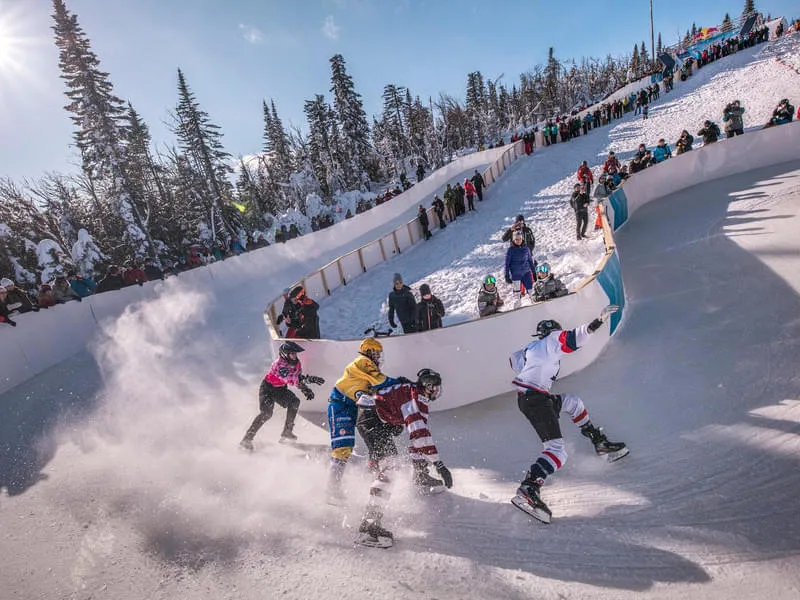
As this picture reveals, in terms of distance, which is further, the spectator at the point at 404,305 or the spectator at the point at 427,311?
the spectator at the point at 404,305

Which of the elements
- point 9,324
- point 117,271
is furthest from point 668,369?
point 117,271

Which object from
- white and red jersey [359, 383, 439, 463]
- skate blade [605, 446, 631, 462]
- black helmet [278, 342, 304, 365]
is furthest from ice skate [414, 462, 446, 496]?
black helmet [278, 342, 304, 365]

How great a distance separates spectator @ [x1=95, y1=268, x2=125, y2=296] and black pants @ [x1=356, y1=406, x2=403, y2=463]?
36.5 feet

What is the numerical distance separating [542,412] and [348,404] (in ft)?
6.41

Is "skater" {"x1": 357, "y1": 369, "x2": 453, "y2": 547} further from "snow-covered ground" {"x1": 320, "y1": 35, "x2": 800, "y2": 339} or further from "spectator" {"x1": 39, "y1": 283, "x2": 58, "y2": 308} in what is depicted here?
"spectator" {"x1": 39, "y1": 283, "x2": 58, "y2": 308}

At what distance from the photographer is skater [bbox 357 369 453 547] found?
12.2 feet

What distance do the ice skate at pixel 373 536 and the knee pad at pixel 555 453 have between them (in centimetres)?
162

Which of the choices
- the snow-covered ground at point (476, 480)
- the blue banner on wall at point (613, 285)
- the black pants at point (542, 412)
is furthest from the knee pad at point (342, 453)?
the blue banner on wall at point (613, 285)

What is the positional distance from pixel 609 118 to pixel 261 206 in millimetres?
33131

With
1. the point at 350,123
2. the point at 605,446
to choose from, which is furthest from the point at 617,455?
the point at 350,123

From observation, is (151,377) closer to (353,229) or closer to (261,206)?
(353,229)

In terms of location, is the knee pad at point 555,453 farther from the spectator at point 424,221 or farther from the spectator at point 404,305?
the spectator at point 424,221

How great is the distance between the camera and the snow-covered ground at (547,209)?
11539 mm

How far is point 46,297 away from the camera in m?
9.99
